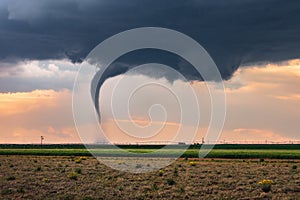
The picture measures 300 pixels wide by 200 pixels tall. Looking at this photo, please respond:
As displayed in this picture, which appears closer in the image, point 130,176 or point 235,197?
point 235,197

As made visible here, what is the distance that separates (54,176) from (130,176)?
7.55 meters

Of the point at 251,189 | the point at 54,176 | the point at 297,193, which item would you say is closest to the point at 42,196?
the point at 54,176

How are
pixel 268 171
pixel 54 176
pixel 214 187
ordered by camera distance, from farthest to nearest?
1. pixel 268 171
2. pixel 54 176
3. pixel 214 187

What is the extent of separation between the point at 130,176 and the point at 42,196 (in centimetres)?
1248

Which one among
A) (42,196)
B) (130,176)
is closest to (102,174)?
(130,176)

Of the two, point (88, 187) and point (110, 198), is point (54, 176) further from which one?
point (110, 198)

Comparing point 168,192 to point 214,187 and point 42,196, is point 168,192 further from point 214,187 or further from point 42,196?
point 42,196

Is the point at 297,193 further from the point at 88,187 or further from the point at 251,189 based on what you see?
the point at 88,187

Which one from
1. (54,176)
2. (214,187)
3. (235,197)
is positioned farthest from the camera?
(54,176)

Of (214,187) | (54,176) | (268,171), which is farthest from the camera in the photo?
(268,171)

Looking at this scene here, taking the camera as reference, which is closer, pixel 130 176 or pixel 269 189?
pixel 269 189

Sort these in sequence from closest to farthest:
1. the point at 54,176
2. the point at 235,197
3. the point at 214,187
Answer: the point at 235,197, the point at 214,187, the point at 54,176

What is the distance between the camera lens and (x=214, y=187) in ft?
146

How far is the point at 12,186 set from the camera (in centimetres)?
4588
